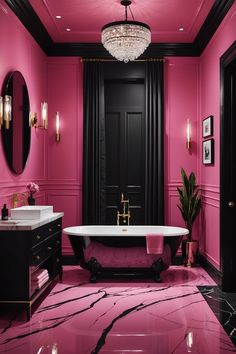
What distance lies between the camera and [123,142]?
5145mm

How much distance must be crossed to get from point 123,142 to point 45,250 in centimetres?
206

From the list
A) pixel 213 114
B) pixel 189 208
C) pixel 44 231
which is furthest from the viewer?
pixel 189 208

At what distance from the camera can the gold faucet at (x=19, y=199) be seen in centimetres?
366

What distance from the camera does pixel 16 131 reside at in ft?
12.3

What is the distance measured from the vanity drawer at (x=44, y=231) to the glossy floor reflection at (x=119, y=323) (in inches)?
21.1

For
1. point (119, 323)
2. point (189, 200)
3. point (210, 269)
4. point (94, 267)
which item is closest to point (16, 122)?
point (94, 267)

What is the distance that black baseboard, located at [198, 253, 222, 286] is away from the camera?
4.00m

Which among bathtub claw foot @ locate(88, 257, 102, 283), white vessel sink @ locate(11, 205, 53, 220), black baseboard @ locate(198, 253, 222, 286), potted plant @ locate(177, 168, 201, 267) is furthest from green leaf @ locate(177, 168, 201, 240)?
white vessel sink @ locate(11, 205, 53, 220)

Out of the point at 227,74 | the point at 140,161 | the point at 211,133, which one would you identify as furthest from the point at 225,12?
the point at 140,161

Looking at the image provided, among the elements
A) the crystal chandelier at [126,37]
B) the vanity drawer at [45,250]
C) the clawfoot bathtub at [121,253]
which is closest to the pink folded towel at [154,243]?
the clawfoot bathtub at [121,253]

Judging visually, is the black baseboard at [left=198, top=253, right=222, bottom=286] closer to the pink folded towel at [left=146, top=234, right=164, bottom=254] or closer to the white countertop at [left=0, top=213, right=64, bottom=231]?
the pink folded towel at [left=146, top=234, right=164, bottom=254]

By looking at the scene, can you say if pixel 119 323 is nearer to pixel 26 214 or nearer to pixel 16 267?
pixel 16 267

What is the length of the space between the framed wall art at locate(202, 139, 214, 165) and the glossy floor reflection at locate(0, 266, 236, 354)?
127 centimetres

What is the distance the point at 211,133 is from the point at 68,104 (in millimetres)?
1766
